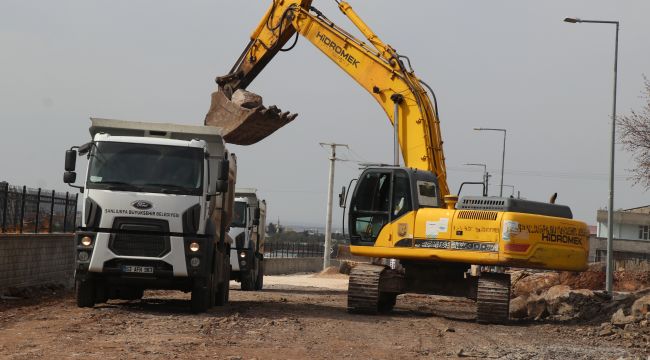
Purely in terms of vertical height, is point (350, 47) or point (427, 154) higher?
point (350, 47)

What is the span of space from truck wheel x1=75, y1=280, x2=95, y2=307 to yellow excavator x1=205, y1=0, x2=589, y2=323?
5462 millimetres

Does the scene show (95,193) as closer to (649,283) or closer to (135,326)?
(135,326)

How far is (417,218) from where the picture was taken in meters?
21.5

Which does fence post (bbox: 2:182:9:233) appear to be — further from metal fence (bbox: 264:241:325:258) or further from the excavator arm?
metal fence (bbox: 264:241:325:258)

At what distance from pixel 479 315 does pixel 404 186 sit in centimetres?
300

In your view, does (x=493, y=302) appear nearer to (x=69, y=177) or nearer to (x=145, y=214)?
(x=145, y=214)

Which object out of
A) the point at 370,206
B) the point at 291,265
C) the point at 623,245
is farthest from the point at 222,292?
the point at 623,245

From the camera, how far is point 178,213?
18000 mm

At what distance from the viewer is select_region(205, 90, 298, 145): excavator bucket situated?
23672 mm

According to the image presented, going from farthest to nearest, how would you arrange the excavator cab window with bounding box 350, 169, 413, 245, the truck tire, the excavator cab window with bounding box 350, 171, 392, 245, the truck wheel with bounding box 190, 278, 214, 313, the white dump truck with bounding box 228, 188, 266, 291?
Answer: the truck tire
the white dump truck with bounding box 228, 188, 266, 291
the excavator cab window with bounding box 350, 171, 392, 245
the excavator cab window with bounding box 350, 169, 413, 245
the truck wheel with bounding box 190, 278, 214, 313

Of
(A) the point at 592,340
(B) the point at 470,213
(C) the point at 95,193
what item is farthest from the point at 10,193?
(A) the point at 592,340

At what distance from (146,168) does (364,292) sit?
18.6ft

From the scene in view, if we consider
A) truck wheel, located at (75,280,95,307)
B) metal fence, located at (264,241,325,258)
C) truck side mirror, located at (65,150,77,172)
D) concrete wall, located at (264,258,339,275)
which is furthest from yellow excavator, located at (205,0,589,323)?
metal fence, located at (264,241,325,258)

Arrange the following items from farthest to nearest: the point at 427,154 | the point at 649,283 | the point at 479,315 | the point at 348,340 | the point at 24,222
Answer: the point at 649,283 → the point at 24,222 → the point at 427,154 → the point at 479,315 → the point at 348,340
